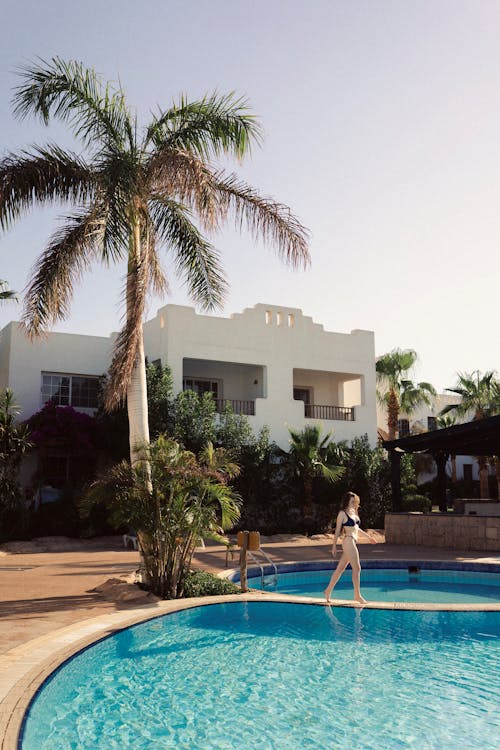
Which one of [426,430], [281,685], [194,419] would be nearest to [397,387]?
[426,430]

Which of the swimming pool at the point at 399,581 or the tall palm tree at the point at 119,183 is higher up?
the tall palm tree at the point at 119,183

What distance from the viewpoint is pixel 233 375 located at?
26891 mm

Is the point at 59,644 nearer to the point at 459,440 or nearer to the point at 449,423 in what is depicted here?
the point at 459,440

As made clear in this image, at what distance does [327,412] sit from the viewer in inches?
1086

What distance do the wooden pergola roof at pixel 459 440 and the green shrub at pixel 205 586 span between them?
970 cm

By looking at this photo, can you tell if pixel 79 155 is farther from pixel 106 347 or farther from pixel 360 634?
pixel 106 347

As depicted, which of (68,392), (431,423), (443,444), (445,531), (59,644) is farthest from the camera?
(431,423)

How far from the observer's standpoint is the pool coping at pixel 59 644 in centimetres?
518

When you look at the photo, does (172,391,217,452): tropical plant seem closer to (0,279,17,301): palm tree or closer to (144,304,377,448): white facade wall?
(144,304,377,448): white facade wall

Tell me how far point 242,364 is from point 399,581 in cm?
1295

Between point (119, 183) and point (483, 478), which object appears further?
point (483, 478)

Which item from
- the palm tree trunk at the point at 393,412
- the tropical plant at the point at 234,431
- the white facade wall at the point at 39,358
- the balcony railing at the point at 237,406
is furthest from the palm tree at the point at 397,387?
the white facade wall at the point at 39,358

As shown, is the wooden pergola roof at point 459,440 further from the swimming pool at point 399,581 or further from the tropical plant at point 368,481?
the swimming pool at point 399,581

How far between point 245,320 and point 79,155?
13595mm
